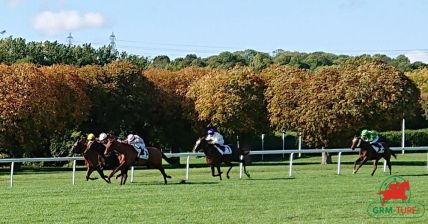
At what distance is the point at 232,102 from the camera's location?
164 feet

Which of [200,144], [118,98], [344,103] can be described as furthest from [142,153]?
[118,98]

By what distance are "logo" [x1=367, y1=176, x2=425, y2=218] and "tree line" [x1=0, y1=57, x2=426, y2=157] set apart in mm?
28594

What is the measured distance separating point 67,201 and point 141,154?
22.9 feet

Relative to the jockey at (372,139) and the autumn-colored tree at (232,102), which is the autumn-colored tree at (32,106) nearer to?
the autumn-colored tree at (232,102)

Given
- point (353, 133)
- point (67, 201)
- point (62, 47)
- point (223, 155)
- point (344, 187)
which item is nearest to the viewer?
point (67, 201)

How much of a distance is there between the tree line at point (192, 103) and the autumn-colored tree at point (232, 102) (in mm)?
63

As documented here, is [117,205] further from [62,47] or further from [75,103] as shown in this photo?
[62,47]

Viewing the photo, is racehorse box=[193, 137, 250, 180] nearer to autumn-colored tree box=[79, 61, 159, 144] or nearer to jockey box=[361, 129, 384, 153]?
jockey box=[361, 129, 384, 153]

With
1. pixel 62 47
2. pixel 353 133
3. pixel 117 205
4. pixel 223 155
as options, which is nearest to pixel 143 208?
pixel 117 205

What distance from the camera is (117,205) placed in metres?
15.7

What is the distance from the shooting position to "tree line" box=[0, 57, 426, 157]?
45562mm

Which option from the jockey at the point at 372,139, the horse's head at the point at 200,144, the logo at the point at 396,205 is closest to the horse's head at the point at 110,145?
the horse's head at the point at 200,144

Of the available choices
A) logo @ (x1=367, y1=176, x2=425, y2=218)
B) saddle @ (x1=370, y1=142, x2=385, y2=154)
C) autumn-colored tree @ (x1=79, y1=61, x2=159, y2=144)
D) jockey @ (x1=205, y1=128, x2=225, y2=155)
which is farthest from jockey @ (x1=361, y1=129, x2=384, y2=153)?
autumn-colored tree @ (x1=79, y1=61, x2=159, y2=144)

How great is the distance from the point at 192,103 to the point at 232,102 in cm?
355
